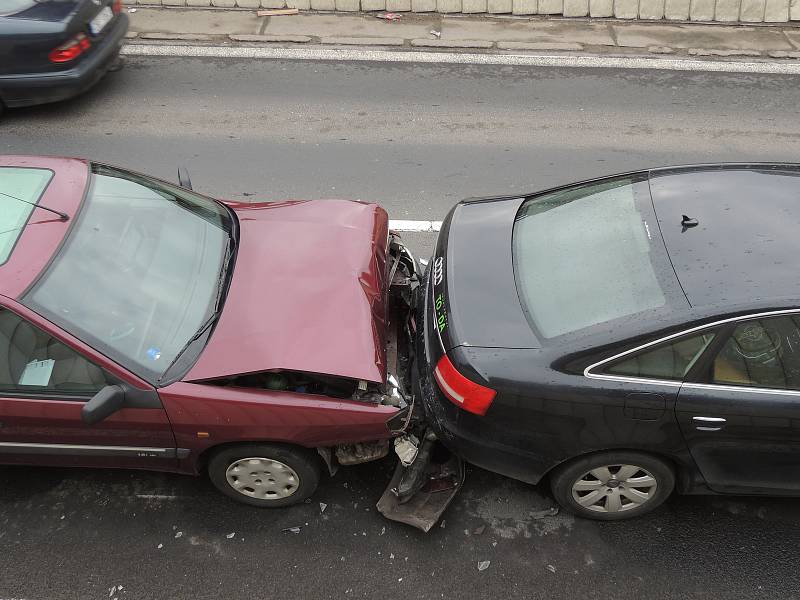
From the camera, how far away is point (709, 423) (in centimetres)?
349

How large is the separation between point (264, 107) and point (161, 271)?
4.81 m

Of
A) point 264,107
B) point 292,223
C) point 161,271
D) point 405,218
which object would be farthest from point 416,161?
point 161,271

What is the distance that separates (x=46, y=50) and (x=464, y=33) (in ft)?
17.8

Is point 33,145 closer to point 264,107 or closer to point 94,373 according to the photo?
point 264,107

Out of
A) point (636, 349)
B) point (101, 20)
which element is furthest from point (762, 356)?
point (101, 20)

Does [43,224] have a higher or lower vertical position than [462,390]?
higher

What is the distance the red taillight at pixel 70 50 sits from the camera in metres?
7.81

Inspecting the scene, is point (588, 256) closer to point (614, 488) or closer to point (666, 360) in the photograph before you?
A: point (666, 360)

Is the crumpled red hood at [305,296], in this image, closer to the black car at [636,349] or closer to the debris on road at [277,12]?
the black car at [636,349]

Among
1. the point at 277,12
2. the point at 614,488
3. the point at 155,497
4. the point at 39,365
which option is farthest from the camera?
the point at 277,12

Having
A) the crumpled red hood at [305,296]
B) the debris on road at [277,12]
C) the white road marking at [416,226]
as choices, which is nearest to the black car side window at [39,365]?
the crumpled red hood at [305,296]

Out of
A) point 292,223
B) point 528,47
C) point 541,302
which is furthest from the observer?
point 528,47

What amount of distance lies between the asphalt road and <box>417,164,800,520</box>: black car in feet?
1.13

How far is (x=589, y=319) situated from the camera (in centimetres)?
357
